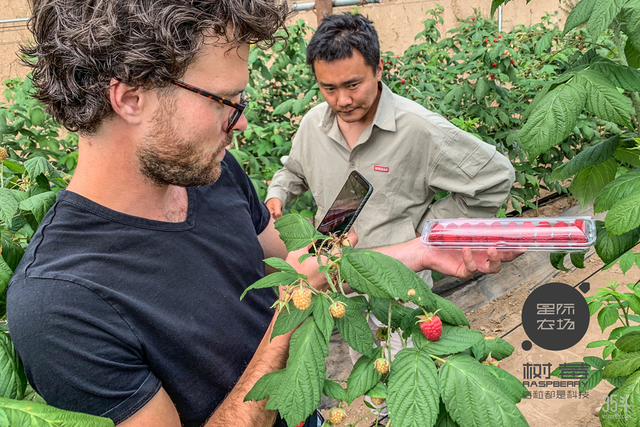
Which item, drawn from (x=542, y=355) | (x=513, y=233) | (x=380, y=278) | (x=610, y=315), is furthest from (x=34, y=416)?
(x=542, y=355)

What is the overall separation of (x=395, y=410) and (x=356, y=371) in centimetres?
15

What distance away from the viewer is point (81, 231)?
1.04m

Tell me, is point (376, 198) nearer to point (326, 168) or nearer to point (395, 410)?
point (326, 168)

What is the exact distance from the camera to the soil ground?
2510 mm

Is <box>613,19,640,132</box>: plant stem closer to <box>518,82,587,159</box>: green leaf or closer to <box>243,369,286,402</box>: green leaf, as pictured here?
<box>518,82,587,159</box>: green leaf

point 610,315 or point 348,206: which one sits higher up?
point 348,206

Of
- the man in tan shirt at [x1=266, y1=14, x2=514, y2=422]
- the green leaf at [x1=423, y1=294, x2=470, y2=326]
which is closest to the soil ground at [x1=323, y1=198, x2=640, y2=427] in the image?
the man in tan shirt at [x1=266, y1=14, x2=514, y2=422]

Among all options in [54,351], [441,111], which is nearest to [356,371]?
[54,351]

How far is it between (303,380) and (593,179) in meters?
1.15

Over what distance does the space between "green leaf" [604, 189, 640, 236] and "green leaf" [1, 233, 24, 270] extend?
1.42 m

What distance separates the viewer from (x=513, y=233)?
4.18 ft

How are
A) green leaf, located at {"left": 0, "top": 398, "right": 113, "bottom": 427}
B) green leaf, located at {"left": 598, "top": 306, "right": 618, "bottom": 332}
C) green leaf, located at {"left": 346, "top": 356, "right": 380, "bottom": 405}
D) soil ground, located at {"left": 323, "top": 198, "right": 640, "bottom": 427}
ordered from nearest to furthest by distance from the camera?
green leaf, located at {"left": 0, "top": 398, "right": 113, "bottom": 427}
green leaf, located at {"left": 346, "top": 356, "right": 380, "bottom": 405}
green leaf, located at {"left": 598, "top": 306, "right": 618, "bottom": 332}
soil ground, located at {"left": 323, "top": 198, "right": 640, "bottom": 427}

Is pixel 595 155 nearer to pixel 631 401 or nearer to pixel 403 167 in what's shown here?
pixel 631 401

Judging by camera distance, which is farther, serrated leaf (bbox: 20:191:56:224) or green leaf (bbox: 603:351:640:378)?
green leaf (bbox: 603:351:640:378)
